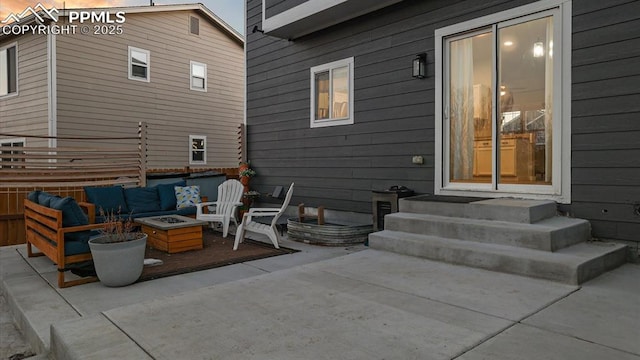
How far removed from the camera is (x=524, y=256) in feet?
10.9

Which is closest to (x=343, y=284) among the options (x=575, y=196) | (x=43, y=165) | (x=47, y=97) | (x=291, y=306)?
(x=291, y=306)

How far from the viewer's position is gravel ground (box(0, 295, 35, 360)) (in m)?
2.77

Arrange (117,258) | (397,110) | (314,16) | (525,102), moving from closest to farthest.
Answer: (117,258)
(525,102)
(397,110)
(314,16)

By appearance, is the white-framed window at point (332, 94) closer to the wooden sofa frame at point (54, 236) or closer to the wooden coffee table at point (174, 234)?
the wooden coffee table at point (174, 234)

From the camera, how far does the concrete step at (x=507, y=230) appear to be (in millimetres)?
3473

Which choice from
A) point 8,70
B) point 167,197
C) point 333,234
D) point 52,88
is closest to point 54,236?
point 167,197

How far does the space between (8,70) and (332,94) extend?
32.8ft

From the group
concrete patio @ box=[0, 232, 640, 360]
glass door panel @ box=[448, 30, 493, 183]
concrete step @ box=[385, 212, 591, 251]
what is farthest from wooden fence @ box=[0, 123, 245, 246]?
concrete step @ box=[385, 212, 591, 251]

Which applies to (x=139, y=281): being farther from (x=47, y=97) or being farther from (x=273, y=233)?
(x=47, y=97)

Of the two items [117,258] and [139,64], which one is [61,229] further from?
[139,64]

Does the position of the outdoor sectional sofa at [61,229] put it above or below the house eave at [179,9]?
below

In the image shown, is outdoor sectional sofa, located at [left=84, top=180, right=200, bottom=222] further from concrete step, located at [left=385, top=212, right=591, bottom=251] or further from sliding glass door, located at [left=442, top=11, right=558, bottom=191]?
sliding glass door, located at [left=442, top=11, right=558, bottom=191]

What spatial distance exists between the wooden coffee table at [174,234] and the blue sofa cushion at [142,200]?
106 cm

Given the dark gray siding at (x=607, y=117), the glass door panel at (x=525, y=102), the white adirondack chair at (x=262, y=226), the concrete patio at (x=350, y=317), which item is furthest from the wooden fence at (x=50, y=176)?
the dark gray siding at (x=607, y=117)
